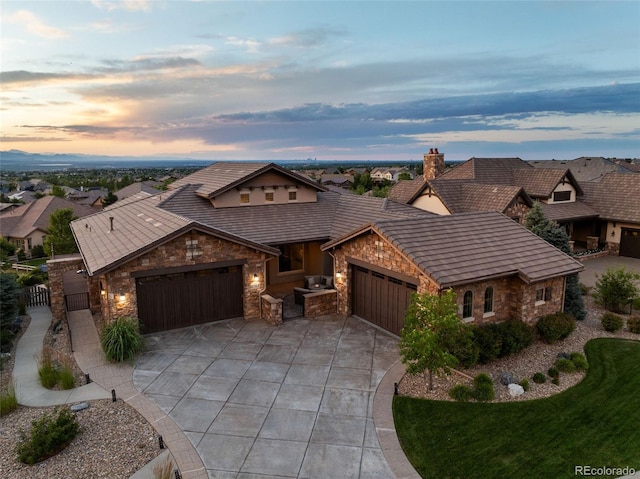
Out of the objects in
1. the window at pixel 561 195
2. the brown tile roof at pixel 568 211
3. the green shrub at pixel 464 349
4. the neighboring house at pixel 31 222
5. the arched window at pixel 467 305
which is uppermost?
the window at pixel 561 195

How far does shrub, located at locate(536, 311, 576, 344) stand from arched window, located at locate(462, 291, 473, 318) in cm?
282

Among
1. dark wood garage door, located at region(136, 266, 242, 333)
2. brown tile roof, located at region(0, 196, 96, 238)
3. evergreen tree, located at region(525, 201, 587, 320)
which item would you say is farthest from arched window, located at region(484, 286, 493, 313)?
brown tile roof, located at region(0, 196, 96, 238)

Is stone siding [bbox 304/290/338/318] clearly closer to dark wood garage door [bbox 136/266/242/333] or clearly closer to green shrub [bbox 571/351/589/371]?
dark wood garage door [bbox 136/266/242/333]

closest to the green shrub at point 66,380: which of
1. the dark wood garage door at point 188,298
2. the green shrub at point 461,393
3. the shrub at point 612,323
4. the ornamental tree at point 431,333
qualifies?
the dark wood garage door at point 188,298

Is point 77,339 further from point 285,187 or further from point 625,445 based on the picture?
point 625,445

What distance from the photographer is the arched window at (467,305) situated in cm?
1409

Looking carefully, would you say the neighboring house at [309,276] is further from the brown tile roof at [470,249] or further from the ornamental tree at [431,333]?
the ornamental tree at [431,333]

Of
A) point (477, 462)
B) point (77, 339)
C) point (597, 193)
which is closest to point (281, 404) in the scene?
point (477, 462)

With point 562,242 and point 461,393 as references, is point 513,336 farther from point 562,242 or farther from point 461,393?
point 562,242

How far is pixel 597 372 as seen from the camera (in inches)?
521

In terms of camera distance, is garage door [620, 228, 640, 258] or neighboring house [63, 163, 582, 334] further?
garage door [620, 228, 640, 258]

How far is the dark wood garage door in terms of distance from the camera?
51.9ft

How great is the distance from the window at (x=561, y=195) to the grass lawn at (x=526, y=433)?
22.7m

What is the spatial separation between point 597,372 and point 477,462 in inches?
260
